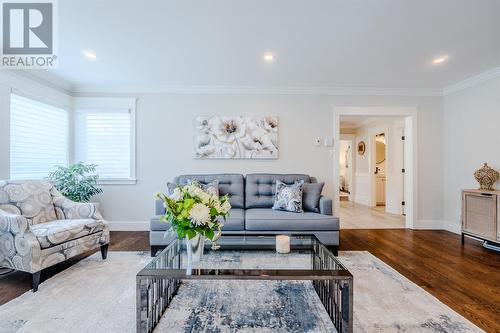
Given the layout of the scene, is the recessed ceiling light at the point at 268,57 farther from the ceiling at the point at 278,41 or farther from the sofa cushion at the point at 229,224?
the sofa cushion at the point at 229,224

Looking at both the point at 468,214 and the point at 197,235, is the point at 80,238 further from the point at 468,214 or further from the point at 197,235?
the point at 468,214

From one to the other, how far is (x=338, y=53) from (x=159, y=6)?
1.99m

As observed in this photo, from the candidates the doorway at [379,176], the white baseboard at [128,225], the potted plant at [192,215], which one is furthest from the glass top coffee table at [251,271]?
the doorway at [379,176]

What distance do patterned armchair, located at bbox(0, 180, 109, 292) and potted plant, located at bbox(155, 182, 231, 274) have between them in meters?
1.40

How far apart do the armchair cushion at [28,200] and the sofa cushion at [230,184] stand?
1525 millimetres

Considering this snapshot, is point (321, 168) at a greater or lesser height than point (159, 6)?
lesser

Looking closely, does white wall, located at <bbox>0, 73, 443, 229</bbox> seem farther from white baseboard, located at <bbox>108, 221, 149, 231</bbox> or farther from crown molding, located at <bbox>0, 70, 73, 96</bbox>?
crown molding, located at <bbox>0, 70, 73, 96</bbox>

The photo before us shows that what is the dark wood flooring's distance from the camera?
6.64 feet

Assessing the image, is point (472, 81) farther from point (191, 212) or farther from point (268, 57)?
point (191, 212)

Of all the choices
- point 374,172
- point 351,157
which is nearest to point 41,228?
point 374,172

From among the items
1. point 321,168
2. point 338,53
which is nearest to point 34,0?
point 338,53

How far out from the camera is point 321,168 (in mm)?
4348

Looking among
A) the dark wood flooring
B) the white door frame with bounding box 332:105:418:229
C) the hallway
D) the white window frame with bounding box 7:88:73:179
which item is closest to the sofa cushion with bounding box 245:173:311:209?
the white door frame with bounding box 332:105:418:229

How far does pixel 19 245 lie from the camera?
2.21 metres
